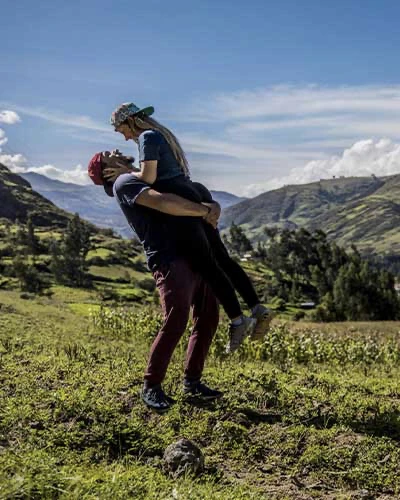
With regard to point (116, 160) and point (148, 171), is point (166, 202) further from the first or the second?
point (116, 160)

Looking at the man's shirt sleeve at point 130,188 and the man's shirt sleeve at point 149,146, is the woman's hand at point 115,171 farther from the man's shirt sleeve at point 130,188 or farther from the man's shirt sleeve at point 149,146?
the man's shirt sleeve at point 149,146

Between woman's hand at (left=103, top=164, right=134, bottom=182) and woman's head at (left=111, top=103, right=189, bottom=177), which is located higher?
woman's head at (left=111, top=103, right=189, bottom=177)

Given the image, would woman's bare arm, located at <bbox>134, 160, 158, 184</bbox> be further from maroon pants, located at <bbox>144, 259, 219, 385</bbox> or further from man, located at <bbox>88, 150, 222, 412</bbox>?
maroon pants, located at <bbox>144, 259, 219, 385</bbox>

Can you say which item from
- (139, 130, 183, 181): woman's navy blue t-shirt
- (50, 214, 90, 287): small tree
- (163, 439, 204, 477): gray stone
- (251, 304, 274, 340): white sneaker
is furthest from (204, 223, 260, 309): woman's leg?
(50, 214, 90, 287): small tree

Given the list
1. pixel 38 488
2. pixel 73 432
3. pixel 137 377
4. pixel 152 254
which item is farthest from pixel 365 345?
pixel 38 488

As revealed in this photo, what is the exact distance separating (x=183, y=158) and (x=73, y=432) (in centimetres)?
258

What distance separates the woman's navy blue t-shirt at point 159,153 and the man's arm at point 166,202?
0.23m

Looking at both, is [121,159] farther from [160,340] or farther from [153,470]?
[153,470]

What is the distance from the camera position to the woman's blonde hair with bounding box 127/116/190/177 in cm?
527

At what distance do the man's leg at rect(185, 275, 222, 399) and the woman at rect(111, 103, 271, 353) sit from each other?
0.23 metres

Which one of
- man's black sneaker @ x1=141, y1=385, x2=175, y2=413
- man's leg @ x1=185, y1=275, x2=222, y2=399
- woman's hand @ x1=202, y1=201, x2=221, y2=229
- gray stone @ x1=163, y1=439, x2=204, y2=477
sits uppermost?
woman's hand @ x1=202, y1=201, x2=221, y2=229

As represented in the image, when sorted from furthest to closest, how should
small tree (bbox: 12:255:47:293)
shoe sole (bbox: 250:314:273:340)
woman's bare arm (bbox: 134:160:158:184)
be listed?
small tree (bbox: 12:255:47:293) < shoe sole (bbox: 250:314:273:340) < woman's bare arm (bbox: 134:160:158:184)

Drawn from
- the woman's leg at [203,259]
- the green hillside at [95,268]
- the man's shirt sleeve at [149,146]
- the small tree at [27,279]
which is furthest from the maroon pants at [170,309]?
the small tree at [27,279]

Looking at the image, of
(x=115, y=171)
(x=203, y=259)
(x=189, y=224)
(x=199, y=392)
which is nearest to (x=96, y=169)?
(x=115, y=171)
